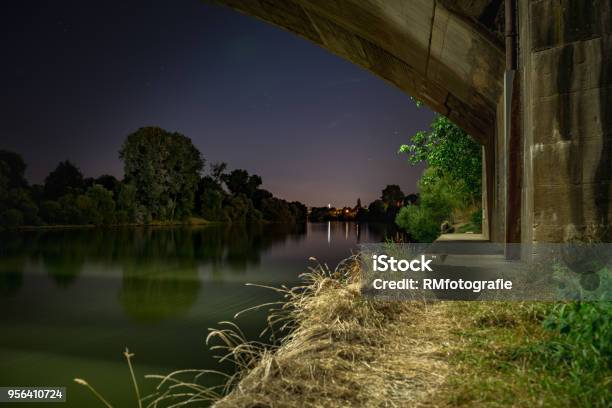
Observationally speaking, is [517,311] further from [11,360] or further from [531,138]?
[11,360]

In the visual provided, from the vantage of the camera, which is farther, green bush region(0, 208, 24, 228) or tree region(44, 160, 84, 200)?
tree region(44, 160, 84, 200)

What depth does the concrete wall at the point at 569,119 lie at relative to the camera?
18.8 ft

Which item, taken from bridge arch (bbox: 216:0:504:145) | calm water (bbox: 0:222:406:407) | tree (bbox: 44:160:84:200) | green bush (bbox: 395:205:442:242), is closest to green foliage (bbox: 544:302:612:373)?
calm water (bbox: 0:222:406:407)

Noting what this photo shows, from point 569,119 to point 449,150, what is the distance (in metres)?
11.6

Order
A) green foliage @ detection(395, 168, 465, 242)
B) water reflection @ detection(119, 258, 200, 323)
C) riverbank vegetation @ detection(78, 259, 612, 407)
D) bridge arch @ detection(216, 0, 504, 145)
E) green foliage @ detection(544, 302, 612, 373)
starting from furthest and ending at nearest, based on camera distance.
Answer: green foliage @ detection(395, 168, 465, 242) < water reflection @ detection(119, 258, 200, 323) < bridge arch @ detection(216, 0, 504, 145) < green foliage @ detection(544, 302, 612, 373) < riverbank vegetation @ detection(78, 259, 612, 407)

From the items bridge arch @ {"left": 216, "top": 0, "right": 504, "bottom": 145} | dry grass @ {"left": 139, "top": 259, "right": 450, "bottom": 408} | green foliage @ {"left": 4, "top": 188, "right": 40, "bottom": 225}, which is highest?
bridge arch @ {"left": 216, "top": 0, "right": 504, "bottom": 145}

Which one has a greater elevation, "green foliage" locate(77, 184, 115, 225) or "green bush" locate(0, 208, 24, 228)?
"green foliage" locate(77, 184, 115, 225)

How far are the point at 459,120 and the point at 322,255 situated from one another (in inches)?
814

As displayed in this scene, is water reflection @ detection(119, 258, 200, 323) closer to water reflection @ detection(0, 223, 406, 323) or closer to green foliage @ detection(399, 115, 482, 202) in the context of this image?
water reflection @ detection(0, 223, 406, 323)

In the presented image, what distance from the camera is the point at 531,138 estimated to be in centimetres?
615

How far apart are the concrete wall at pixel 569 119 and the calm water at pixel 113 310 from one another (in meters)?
3.49

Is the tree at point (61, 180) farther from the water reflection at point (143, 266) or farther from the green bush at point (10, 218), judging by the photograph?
the water reflection at point (143, 266)

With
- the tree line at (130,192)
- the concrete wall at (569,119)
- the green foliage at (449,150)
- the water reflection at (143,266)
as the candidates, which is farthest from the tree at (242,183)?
the concrete wall at (569,119)

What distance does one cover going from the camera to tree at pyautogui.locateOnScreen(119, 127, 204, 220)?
65.0 metres
